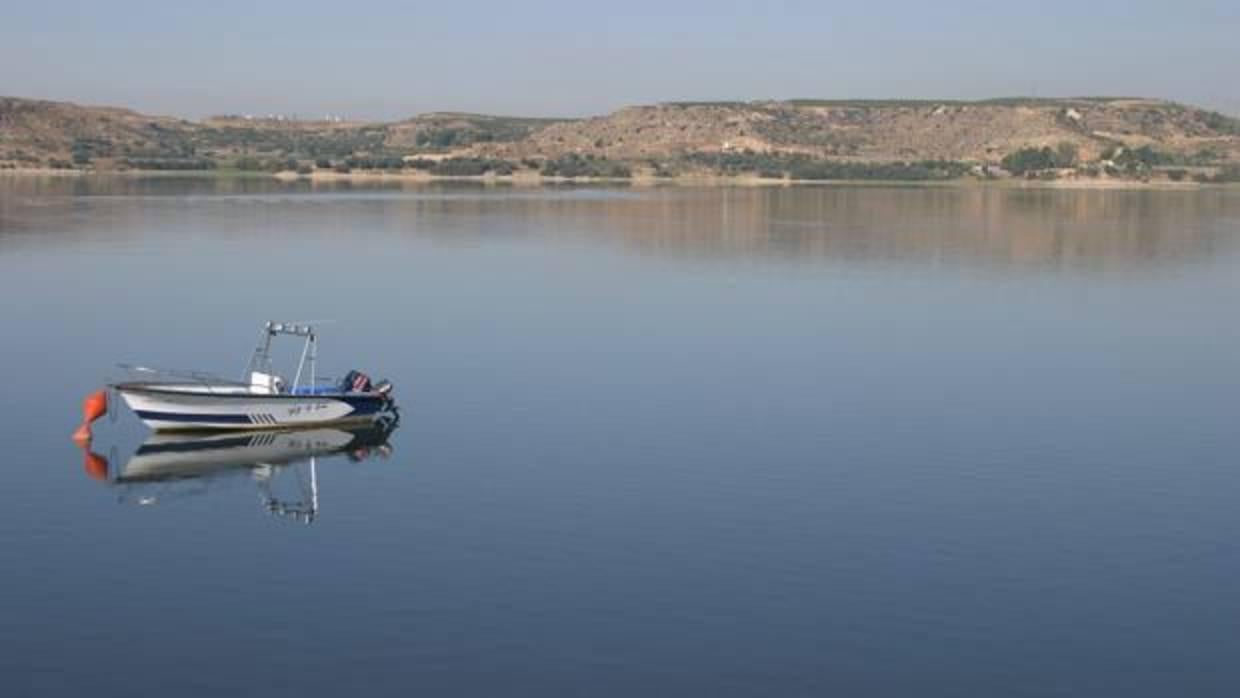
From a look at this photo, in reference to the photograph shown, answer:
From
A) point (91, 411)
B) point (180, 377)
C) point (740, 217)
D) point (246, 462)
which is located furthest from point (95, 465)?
point (740, 217)

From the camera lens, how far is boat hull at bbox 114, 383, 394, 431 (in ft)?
101

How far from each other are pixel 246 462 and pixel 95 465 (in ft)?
8.58

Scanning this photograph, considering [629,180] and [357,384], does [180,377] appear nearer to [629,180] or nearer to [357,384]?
[357,384]

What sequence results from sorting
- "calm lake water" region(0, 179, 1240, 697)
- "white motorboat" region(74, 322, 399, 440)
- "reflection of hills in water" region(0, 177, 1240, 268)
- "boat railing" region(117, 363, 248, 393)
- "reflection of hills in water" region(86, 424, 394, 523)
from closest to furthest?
"calm lake water" region(0, 179, 1240, 697), "reflection of hills in water" region(86, 424, 394, 523), "white motorboat" region(74, 322, 399, 440), "boat railing" region(117, 363, 248, 393), "reflection of hills in water" region(0, 177, 1240, 268)

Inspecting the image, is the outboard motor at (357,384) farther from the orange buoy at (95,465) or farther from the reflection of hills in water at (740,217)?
the reflection of hills in water at (740,217)

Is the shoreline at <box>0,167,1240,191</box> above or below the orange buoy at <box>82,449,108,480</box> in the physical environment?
above

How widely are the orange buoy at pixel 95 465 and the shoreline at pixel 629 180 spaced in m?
141

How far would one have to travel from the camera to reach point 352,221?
93500 mm

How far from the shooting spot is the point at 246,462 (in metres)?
29.6

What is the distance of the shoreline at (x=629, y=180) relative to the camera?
172 m

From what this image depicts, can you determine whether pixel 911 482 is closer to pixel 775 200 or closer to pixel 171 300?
pixel 171 300

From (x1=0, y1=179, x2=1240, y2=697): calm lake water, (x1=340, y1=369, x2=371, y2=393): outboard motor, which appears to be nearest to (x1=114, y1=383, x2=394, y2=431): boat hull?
(x1=340, y1=369, x2=371, y2=393): outboard motor

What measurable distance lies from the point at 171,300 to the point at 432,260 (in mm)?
18852

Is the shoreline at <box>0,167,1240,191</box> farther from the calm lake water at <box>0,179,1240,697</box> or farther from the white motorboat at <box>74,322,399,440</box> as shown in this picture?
the white motorboat at <box>74,322,399,440</box>
